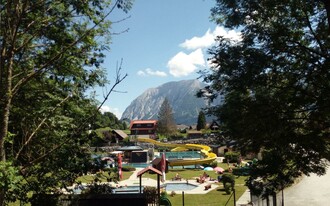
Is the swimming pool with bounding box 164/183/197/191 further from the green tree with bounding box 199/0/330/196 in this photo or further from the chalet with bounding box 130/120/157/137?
the chalet with bounding box 130/120/157/137

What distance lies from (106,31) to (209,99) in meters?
3.39

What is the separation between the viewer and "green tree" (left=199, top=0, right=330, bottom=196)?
28.0ft

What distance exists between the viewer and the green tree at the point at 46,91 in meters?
6.37

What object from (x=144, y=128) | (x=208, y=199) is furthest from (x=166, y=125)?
(x=208, y=199)

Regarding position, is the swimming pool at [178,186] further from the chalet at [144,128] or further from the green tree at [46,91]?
the chalet at [144,128]

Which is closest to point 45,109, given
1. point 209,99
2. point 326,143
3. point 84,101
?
point 84,101

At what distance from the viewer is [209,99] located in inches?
366

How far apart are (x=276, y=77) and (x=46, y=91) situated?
6.20 m

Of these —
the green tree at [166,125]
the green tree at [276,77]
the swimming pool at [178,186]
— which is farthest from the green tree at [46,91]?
the green tree at [166,125]

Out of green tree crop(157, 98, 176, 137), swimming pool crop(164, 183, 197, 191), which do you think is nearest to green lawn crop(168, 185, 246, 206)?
swimming pool crop(164, 183, 197, 191)

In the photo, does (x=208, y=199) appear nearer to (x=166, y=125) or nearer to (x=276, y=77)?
(x=276, y=77)

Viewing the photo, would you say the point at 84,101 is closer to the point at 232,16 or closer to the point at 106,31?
the point at 106,31

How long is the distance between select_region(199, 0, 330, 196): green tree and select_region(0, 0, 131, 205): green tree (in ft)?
11.7

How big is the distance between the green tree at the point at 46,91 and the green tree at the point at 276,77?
3564 mm
